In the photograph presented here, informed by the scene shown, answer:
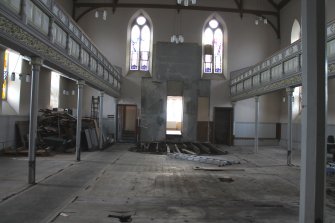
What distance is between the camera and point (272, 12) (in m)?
25.7

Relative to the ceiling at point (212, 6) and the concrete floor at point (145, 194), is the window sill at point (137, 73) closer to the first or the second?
the ceiling at point (212, 6)

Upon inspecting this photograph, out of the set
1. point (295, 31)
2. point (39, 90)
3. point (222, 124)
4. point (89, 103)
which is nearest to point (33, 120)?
point (39, 90)

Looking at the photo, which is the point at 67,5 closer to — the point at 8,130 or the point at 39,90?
the point at 39,90

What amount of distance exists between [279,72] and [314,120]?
11.8 m

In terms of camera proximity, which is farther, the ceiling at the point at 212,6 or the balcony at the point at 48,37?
the ceiling at the point at 212,6

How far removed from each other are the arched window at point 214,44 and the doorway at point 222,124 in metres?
3.15

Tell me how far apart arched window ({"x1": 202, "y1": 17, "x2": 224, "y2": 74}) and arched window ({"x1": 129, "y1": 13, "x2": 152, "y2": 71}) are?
4508 millimetres

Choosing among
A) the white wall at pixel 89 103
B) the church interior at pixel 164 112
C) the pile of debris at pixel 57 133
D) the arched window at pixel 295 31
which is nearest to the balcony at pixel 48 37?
the church interior at pixel 164 112

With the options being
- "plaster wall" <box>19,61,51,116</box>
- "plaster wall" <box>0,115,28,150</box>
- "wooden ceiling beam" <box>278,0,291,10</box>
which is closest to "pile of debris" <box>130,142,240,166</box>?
"plaster wall" <box>19,61,51,116</box>

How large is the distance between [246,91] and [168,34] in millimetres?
8317

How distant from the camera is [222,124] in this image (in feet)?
83.5

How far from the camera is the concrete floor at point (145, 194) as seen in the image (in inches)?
246

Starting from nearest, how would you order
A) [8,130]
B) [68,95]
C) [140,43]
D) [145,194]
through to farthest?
[145,194] < [8,130] < [68,95] < [140,43]

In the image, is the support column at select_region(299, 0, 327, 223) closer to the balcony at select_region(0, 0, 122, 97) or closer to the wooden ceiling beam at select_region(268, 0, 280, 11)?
the balcony at select_region(0, 0, 122, 97)
